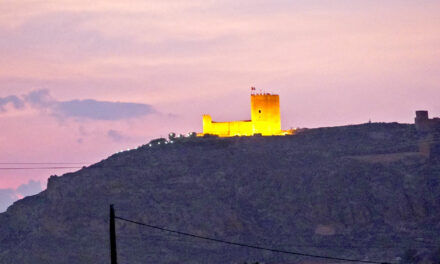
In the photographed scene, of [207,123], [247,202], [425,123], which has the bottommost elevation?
[247,202]

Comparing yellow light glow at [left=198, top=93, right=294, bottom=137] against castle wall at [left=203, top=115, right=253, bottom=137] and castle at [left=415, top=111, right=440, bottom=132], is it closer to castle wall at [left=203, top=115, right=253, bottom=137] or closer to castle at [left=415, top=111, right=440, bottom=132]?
castle wall at [left=203, top=115, right=253, bottom=137]

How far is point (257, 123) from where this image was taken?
14500 cm

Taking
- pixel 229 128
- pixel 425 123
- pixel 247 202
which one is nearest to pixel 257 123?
pixel 229 128

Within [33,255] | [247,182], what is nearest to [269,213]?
[247,182]

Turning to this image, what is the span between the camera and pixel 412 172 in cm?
13488

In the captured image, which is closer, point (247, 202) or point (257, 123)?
point (247, 202)

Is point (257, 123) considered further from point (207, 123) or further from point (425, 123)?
point (425, 123)

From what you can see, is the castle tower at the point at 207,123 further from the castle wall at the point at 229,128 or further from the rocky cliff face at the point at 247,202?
the rocky cliff face at the point at 247,202

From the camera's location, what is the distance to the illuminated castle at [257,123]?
472 feet

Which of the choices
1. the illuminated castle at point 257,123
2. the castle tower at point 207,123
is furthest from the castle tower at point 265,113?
the castle tower at point 207,123

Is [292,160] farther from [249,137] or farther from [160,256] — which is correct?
[160,256]

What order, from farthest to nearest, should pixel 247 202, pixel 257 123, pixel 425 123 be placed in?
pixel 257 123 < pixel 425 123 < pixel 247 202

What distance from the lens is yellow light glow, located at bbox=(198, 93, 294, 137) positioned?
144 metres

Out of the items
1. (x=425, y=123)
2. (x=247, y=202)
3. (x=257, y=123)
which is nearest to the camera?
(x=247, y=202)
